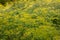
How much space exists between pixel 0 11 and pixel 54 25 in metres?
1.65

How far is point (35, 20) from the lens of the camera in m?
5.15

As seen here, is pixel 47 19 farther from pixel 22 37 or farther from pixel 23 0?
pixel 23 0

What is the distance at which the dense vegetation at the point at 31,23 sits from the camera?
4.74 meters

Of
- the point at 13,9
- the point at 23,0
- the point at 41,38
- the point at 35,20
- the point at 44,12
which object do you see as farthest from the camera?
the point at 23,0

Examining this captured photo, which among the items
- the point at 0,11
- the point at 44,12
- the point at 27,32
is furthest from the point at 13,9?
the point at 27,32

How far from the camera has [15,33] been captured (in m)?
4.77

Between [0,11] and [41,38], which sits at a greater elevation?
[0,11]

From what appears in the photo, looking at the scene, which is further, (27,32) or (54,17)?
(54,17)

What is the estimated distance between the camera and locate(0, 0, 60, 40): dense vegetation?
187 inches

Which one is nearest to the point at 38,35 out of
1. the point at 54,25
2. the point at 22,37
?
the point at 22,37

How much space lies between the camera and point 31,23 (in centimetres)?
502

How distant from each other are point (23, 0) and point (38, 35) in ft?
8.51

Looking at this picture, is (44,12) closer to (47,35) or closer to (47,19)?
(47,19)

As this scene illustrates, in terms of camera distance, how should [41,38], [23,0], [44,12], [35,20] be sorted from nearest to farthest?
1. [41,38]
2. [35,20]
3. [44,12]
4. [23,0]
